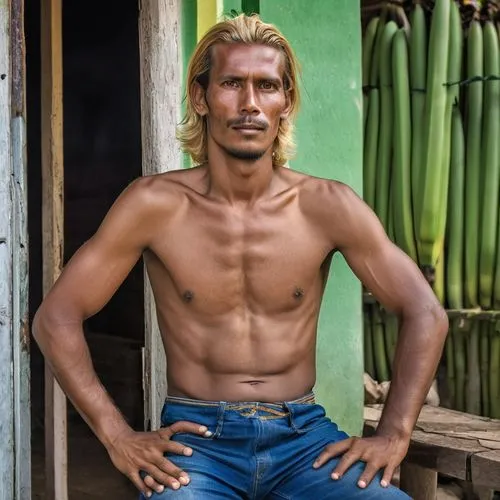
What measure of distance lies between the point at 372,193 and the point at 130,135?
1791 millimetres

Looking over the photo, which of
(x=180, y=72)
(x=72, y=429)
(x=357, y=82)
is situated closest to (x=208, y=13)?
(x=180, y=72)

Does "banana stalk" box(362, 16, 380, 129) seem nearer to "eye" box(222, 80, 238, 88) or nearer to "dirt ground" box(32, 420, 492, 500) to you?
"eye" box(222, 80, 238, 88)

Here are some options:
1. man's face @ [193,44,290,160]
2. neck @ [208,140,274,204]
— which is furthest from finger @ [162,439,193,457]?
man's face @ [193,44,290,160]

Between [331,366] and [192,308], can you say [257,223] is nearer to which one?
[192,308]

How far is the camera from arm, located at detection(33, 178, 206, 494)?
2.15 metres

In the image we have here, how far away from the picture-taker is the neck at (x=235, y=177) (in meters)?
2.44

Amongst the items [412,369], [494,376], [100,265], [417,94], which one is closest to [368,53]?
[417,94]

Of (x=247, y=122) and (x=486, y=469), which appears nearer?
(x=247, y=122)

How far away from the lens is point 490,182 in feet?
13.0

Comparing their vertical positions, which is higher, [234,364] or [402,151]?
[402,151]

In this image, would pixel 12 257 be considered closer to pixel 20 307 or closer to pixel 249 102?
pixel 20 307

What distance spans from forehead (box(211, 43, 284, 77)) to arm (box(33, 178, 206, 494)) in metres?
0.42

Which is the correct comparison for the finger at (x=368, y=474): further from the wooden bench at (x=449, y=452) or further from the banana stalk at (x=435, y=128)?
the banana stalk at (x=435, y=128)

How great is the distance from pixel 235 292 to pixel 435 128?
193 centimetres
